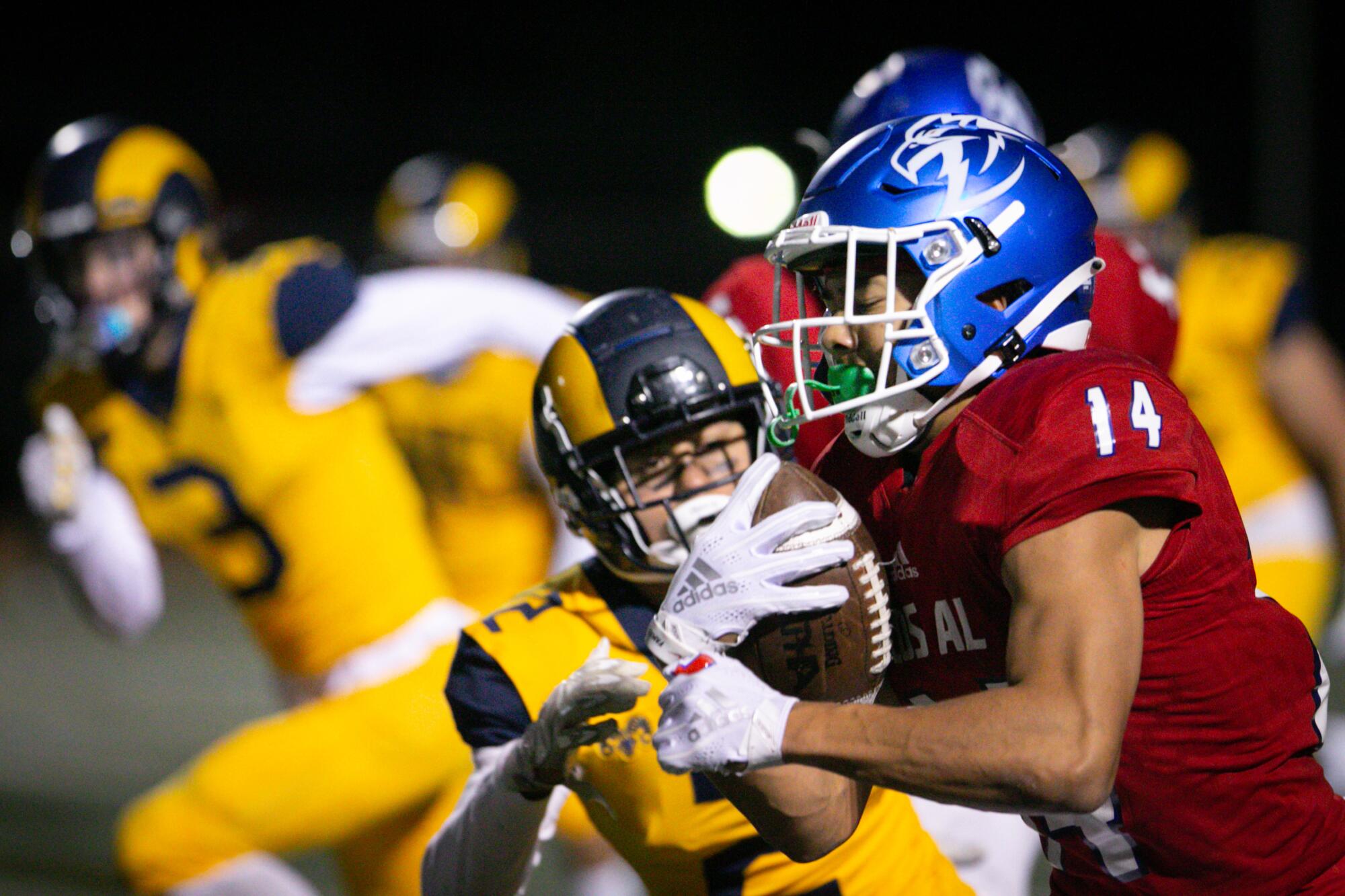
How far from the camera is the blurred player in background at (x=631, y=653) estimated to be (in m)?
2.05

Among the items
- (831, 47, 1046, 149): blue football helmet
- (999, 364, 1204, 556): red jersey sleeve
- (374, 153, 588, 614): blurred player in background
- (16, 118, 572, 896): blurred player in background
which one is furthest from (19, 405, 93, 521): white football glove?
(999, 364, 1204, 556): red jersey sleeve

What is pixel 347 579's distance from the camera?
3543 mm

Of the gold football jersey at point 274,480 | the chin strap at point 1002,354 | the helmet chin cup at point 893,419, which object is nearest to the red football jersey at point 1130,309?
the chin strap at point 1002,354

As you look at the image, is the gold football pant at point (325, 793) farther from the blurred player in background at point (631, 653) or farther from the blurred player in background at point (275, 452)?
the blurred player in background at point (631, 653)

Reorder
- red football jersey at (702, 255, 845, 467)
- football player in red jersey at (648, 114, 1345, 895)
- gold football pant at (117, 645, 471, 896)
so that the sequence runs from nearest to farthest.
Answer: football player in red jersey at (648, 114, 1345, 895)
red football jersey at (702, 255, 845, 467)
gold football pant at (117, 645, 471, 896)

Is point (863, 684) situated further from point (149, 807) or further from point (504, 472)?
point (504, 472)

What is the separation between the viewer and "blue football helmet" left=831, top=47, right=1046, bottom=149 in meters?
2.95

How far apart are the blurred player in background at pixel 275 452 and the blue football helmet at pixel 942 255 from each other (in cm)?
186

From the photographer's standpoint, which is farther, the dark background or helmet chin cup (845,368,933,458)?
the dark background

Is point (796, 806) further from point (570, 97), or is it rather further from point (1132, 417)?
point (570, 97)

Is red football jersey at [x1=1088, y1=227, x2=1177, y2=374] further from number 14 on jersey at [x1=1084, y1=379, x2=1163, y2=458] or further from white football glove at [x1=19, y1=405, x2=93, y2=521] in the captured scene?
white football glove at [x1=19, y1=405, x2=93, y2=521]

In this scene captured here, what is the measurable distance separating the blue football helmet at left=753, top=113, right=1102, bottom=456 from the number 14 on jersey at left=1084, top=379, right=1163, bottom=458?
0.78 ft

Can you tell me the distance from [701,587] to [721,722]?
23 centimetres

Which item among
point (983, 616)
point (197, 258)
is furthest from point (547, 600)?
point (197, 258)
